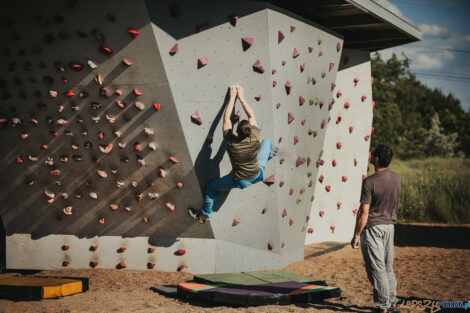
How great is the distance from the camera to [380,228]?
19.2ft

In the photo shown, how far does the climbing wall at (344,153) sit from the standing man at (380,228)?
14.7ft

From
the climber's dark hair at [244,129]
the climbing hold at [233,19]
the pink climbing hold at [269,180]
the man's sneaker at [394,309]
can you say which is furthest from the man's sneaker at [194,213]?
the man's sneaker at [394,309]

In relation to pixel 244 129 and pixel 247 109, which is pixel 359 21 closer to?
pixel 247 109

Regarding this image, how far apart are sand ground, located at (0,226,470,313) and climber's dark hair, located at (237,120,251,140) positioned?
2.24 m

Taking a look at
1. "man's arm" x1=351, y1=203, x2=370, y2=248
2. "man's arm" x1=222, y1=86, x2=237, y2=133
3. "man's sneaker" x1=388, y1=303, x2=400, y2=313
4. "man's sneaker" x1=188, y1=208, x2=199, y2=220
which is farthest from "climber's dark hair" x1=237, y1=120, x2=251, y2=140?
"man's sneaker" x1=388, y1=303, x2=400, y2=313

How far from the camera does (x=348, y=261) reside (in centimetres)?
964

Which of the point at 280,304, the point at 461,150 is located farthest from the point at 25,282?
the point at 461,150

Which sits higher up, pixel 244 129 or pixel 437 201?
pixel 244 129

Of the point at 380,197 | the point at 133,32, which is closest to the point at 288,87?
the point at 133,32

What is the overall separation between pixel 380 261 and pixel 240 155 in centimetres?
232

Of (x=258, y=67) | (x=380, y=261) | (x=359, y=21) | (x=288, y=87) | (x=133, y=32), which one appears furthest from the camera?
(x=359, y=21)

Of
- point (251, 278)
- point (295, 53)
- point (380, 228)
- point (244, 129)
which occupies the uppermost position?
point (295, 53)

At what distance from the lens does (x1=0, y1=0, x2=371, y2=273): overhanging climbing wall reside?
6953mm

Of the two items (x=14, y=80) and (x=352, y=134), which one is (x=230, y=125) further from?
(x=352, y=134)
